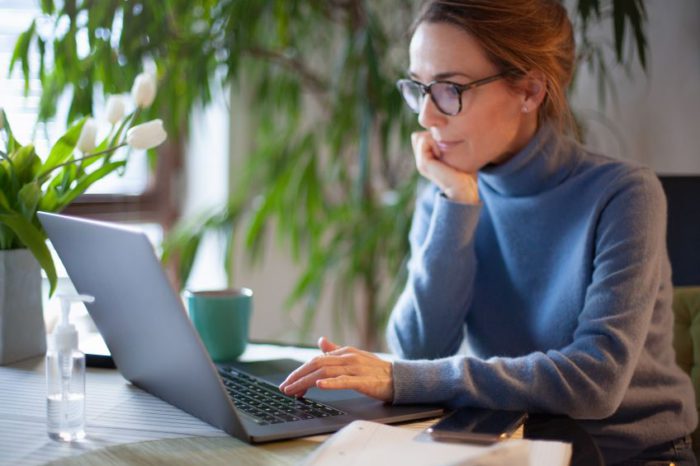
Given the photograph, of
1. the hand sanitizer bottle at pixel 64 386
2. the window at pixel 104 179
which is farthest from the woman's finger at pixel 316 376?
the window at pixel 104 179

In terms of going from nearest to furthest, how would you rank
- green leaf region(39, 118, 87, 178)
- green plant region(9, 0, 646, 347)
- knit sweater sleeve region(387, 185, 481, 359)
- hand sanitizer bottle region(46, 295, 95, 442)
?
hand sanitizer bottle region(46, 295, 95, 442)
green leaf region(39, 118, 87, 178)
knit sweater sleeve region(387, 185, 481, 359)
green plant region(9, 0, 646, 347)

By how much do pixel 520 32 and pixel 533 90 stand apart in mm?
100

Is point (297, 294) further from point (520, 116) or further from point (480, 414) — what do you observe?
point (480, 414)

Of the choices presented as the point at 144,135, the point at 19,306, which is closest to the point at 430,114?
the point at 144,135

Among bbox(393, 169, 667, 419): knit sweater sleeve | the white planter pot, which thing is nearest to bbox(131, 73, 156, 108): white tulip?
the white planter pot

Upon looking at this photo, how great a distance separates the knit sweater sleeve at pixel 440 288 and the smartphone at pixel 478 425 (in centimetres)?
40

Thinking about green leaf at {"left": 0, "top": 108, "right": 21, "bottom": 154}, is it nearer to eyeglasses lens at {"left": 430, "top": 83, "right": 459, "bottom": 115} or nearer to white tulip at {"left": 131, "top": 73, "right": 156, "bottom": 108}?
white tulip at {"left": 131, "top": 73, "right": 156, "bottom": 108}

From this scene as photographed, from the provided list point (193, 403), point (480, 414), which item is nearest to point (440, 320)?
point (480, 414)

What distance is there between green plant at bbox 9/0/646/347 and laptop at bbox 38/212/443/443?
2.88 feet

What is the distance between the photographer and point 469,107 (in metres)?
1.36

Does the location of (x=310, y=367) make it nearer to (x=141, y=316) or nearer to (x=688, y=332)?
(x=141, y=316)

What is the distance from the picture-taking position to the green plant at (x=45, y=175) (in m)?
1.22

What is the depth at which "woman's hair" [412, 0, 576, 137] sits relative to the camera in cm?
133

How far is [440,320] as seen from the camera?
1426 mm
